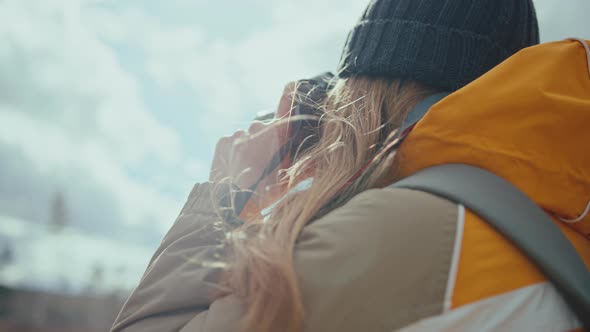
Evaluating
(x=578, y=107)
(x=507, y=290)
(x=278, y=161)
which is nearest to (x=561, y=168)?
(x=578, y=107)

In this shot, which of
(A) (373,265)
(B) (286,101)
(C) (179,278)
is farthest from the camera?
(B) (286,101)

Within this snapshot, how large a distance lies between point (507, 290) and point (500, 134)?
280 mm

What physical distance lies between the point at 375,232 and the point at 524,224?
252mm

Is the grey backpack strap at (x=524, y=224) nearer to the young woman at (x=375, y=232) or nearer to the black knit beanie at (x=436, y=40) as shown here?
the young woman at (x=375, y=232)

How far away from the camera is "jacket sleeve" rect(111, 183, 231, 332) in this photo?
3.26 ft

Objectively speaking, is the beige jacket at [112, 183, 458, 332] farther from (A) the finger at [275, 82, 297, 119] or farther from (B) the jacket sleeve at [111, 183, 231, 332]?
(A) the finger at [275, 82, 297, 119]

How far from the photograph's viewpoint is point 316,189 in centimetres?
102

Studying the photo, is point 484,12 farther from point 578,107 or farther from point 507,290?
point 507,290

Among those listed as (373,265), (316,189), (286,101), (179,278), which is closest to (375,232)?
(373,265)

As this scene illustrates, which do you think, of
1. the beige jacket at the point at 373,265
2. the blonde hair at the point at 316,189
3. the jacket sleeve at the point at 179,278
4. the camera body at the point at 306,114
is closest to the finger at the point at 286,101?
the camera body at the point at 306,114

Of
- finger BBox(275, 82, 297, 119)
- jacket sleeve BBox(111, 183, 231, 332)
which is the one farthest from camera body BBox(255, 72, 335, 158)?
jacket sleeve BBox(111, 183, 231, 332)

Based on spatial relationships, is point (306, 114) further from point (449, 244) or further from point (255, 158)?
point (449, 244)

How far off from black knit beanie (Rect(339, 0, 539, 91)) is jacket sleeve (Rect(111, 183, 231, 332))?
1.89ft

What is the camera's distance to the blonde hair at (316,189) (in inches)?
32.4
